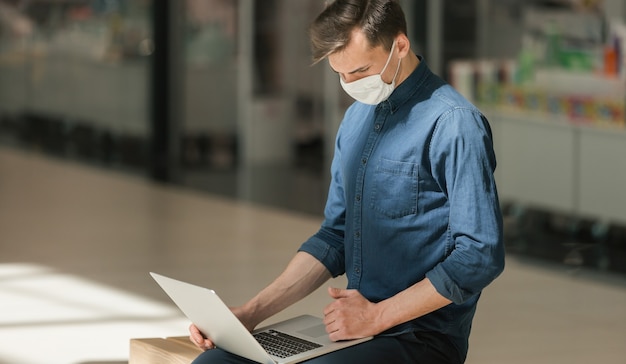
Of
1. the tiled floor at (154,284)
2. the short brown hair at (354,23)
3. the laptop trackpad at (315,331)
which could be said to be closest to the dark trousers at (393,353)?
the laptop trackpad at (315,331)

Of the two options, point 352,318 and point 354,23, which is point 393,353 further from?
point 354,23

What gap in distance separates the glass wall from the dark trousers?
351 inches

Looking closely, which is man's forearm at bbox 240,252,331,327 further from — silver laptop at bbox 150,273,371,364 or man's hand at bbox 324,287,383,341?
man's hand at bbox 324,287,383,341

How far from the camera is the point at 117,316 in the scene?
234 inches

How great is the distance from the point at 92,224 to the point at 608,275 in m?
3.54

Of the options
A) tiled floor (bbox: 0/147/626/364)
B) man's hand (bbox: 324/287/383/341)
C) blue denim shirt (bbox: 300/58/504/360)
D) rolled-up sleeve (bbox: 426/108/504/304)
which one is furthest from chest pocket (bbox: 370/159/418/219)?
tiled floor (bbox: 0/147/626/364)

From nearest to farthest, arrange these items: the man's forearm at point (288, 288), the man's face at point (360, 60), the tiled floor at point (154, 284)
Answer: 1. the man's face at point (360, 60)
2. the man's forearm at point (288, 288)
3. the tiled floor at point (154, 284)

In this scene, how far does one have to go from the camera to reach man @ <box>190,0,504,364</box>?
297 cm

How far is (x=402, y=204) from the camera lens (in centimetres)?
315

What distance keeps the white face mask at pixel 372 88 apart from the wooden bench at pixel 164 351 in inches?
33.8

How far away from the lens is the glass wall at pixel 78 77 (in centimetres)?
1249

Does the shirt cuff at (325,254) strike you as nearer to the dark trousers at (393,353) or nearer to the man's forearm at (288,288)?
the man's forearm at (288,288)

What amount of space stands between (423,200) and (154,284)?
12.3 feet

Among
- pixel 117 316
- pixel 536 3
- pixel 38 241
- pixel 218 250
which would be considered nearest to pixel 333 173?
pixel 117 316
